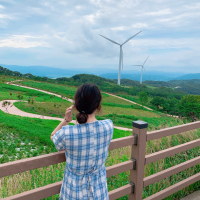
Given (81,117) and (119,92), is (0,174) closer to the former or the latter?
(81,117)

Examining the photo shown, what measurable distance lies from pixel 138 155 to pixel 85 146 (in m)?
0.87

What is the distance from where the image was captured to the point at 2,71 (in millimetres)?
49094

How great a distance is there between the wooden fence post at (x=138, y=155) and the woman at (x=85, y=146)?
0.58 metres

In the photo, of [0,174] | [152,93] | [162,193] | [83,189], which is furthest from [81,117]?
[152,93]

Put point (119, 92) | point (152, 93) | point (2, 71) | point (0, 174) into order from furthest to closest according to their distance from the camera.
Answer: point (152, 93) → point (119, 92) → point (2, 71) → point (0, 174)

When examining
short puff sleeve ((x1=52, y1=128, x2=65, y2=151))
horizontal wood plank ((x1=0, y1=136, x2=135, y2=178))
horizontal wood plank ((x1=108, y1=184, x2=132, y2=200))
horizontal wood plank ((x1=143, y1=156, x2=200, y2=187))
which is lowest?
horizontal wood plank ((x1=108, y1=184, x2=132, y2=200))

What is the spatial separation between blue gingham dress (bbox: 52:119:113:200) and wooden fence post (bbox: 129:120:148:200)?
575 millimetres

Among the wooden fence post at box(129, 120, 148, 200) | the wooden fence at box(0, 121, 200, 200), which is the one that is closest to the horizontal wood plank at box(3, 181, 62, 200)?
the wooden fence at box(0, 121, 200, 200)

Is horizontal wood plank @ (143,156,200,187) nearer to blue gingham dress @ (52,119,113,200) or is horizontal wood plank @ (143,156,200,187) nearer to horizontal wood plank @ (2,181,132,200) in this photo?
blue gingham dress @ (52,119,113,200)

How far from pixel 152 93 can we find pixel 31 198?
212ft

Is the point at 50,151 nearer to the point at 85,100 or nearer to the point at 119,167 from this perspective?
the point at 119,167

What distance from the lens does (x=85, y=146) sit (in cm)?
151

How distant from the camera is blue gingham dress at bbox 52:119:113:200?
58.1 inches

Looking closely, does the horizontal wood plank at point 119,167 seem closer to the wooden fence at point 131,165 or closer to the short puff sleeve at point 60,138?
the wooden fence at point 131,165
